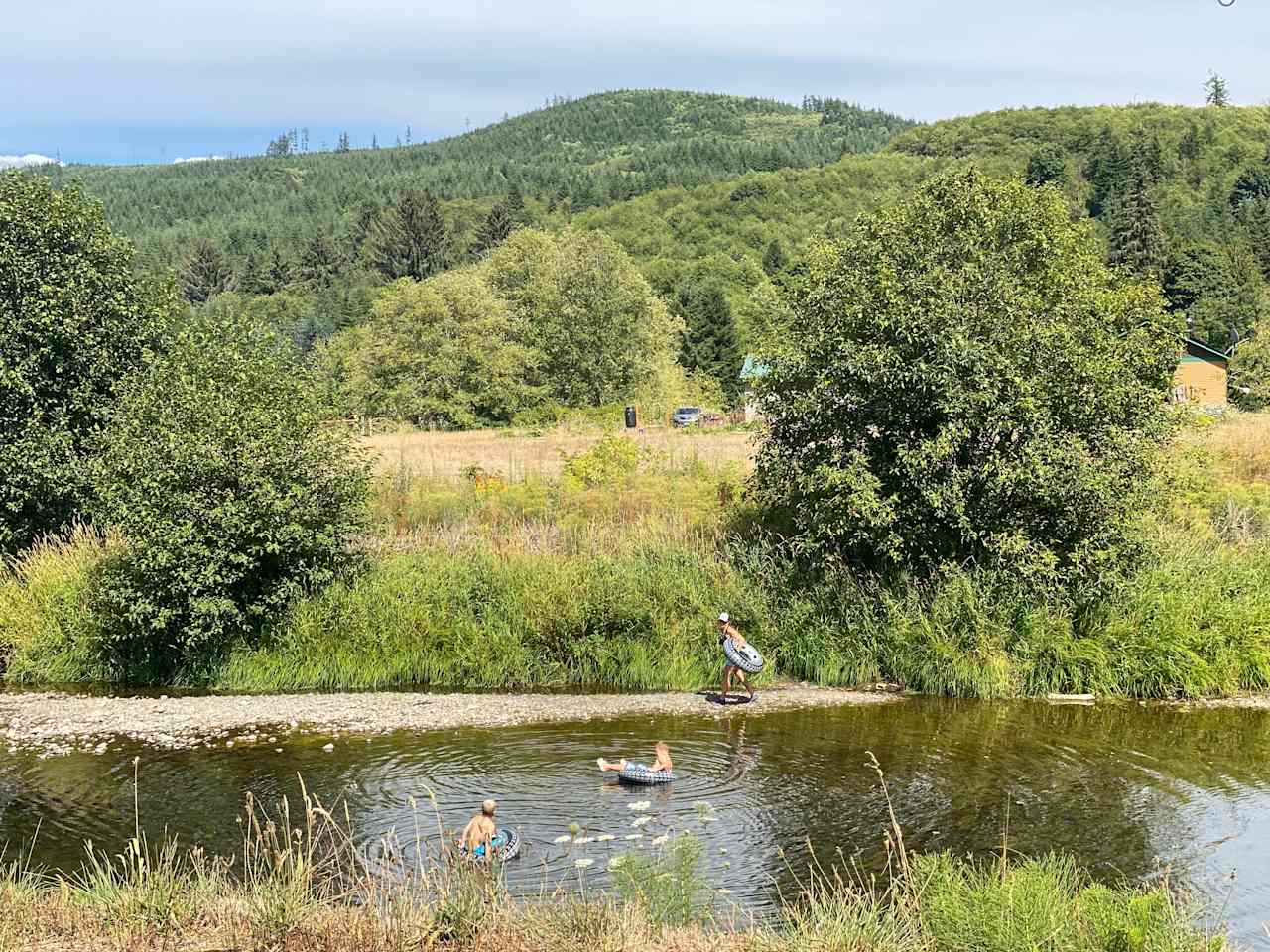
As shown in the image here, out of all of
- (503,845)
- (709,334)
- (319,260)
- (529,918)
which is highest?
(319,260)

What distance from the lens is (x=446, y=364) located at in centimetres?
7525

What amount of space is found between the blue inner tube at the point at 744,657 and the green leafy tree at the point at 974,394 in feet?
11.3

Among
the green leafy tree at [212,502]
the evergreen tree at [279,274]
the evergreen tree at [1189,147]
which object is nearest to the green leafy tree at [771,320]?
the green leafy tree at [212,502]

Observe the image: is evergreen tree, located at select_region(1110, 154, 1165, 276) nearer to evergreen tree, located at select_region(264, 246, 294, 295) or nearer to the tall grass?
the tall grass

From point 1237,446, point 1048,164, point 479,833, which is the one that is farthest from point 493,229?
point 479,833

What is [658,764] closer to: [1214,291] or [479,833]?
[479,833]

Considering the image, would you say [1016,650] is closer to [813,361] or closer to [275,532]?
[813,361]

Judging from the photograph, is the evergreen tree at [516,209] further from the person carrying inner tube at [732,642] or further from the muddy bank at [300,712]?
the person carrying inner tube at [732,642]

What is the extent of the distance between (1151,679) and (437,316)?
6076 centimetres

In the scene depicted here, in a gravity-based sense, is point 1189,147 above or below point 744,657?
above

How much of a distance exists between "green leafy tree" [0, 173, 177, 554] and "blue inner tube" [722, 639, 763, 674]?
16.5 meters

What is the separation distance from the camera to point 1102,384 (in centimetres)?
2389

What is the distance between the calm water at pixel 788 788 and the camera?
50.7 feet

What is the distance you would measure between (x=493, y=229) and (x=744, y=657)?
144 m
